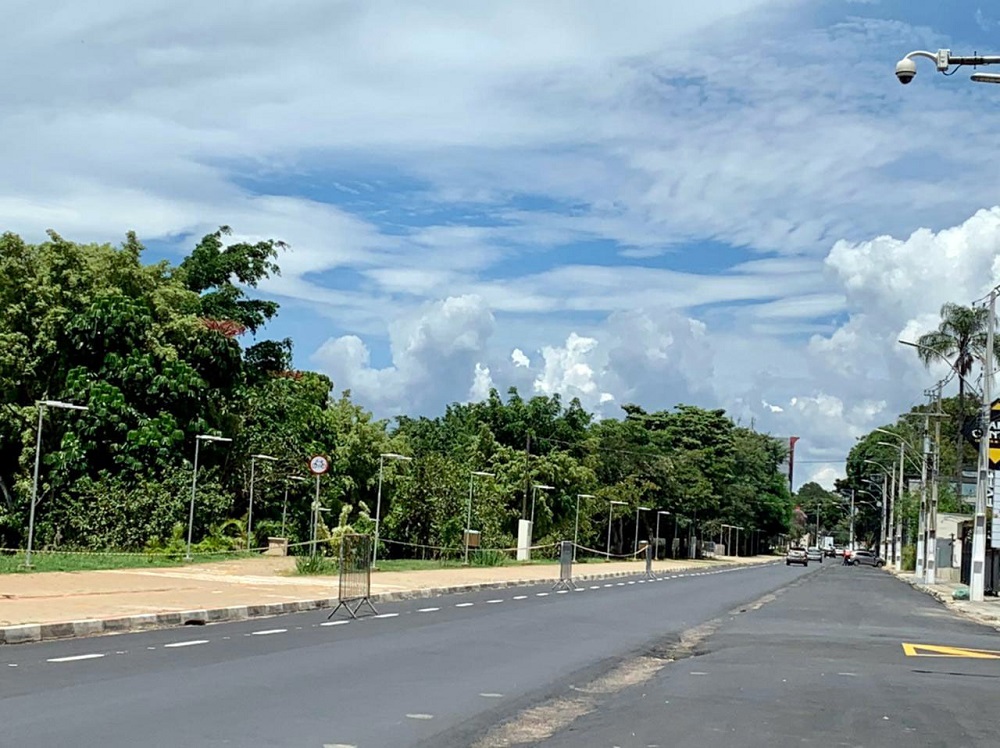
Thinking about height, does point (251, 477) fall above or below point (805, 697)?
above

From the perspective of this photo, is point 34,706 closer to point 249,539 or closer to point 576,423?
point 249,539

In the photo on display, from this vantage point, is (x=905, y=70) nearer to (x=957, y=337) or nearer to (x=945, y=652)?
(x=945, y=652)

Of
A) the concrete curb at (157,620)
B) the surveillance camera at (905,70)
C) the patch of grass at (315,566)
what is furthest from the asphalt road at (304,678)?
the patch of grass at (315,566)

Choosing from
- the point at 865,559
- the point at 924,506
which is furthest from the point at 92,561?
the point at 865,559

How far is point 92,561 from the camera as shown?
3303 centimetres

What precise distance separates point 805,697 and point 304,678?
5.17m

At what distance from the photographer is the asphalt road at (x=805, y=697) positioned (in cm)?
1016

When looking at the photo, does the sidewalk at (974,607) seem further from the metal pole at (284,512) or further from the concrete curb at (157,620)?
the metal pole at (284,512)

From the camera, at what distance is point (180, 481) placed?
43062 millimetres

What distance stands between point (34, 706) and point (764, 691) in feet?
24.0

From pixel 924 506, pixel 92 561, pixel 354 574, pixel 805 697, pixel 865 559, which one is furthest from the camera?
pixel 865 559

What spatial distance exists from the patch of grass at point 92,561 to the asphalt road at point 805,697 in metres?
16.0

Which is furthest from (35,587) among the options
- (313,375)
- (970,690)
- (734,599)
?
(313,375)

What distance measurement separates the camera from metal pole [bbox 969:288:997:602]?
121 ft
